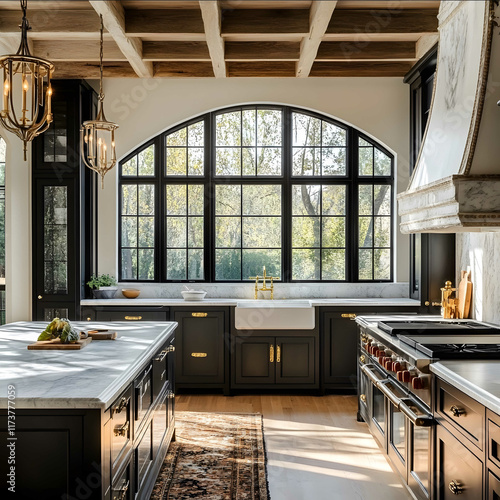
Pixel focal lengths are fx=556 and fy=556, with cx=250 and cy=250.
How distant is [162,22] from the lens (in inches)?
157

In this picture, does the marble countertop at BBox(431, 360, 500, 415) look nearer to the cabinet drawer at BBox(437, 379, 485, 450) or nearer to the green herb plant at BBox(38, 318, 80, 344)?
the cabinet drawer at BBox(437, 379, 485, 450)

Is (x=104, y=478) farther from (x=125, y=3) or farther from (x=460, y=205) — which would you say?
(x=125, y=3)

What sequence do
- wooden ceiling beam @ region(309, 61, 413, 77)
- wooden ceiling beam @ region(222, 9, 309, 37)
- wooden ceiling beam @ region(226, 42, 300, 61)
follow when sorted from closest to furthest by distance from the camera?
wooden ceiling beam @ region(222, 9, 309, 37) < wooden ceiling beam @ region(226, 42, 300, 61) < wooden ceiling beam @ region(309, 61, 413, 77)

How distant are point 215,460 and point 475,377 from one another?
2010mm

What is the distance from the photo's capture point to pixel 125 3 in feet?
12.6

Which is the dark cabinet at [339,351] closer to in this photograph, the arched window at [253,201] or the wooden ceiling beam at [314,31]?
the arched window at [253,201]

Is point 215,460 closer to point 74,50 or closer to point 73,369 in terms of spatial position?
point 73,369

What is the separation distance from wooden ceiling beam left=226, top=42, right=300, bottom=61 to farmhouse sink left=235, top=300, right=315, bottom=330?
223 cm

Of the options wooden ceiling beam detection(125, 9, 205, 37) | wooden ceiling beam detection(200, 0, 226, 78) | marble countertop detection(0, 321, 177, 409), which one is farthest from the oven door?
wooden ceiling beam detection(125, 9, 205, 37)

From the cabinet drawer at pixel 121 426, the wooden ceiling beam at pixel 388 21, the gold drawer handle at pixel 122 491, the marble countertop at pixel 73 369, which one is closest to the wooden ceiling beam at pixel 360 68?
the wooden ceiling beam at pixel 388 21

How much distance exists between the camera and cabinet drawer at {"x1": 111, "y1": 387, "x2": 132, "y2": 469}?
6.88 feet

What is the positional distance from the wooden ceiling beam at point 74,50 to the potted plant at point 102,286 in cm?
213

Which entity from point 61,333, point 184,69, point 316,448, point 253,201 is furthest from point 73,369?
point 253,201

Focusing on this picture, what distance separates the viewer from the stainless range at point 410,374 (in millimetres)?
2697
